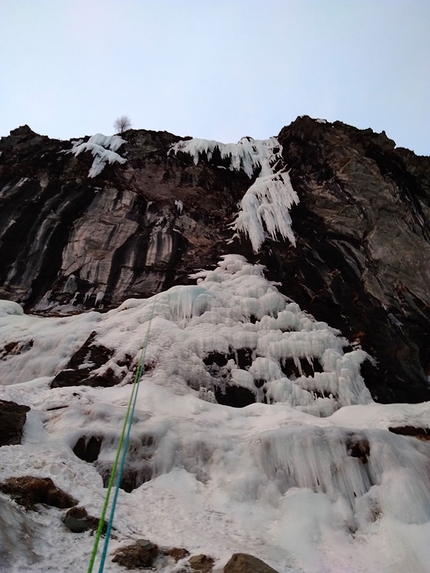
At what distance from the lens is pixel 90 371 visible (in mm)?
10133

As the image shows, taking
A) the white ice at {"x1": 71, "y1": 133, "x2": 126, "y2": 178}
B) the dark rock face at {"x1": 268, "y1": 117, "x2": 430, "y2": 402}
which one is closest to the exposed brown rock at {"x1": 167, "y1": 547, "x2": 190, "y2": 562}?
the dark rock face at {"x1": 268, "y1": 117, "x2": 430, "y2": 402}

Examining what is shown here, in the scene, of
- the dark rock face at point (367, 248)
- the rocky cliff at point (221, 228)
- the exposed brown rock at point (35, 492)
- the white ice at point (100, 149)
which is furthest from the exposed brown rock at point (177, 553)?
the white ice at point (100, 149)

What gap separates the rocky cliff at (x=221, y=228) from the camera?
14375 millimetres

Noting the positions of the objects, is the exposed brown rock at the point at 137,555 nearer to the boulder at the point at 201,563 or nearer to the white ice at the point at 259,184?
the boulder at the point at 201,563

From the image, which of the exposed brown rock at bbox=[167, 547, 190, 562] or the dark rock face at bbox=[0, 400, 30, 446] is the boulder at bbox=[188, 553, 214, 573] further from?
the dark rock face at bbox=[0, 400, 30, 446]

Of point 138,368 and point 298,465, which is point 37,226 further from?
point 298,465

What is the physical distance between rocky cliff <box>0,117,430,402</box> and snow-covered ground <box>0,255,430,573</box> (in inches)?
104

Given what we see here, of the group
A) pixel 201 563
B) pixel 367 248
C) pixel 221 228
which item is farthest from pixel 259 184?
pixel 201 563

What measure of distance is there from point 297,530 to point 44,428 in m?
4.29

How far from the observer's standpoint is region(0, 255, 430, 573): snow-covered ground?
17.3 feet

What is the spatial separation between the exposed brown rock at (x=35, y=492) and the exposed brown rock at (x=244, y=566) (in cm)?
214

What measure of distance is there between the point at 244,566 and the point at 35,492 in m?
2.64

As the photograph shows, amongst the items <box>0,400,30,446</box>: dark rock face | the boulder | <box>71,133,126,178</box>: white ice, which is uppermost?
<box>71,133,126,178</box>: white ice

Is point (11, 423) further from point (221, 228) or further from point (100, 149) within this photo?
point (100, 149)
